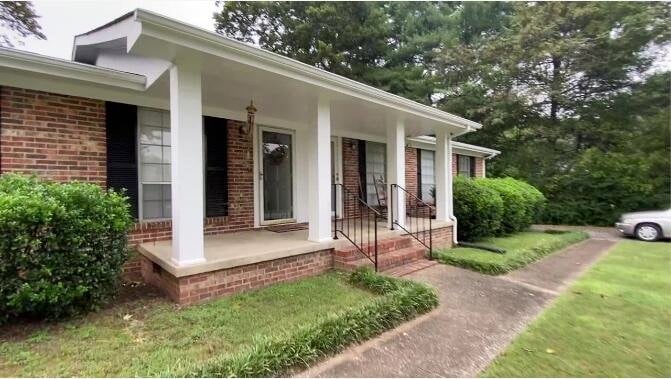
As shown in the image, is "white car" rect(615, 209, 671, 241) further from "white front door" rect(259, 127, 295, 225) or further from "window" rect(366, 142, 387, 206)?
"white front door" rect(259, 127, 295, 225)

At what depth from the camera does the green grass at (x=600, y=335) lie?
2.65 m

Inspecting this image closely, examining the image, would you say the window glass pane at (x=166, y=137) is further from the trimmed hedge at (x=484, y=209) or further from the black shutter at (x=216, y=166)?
the trimmed hedge at (x=484, y=209)

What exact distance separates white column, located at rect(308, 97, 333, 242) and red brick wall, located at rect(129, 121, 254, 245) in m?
1.31

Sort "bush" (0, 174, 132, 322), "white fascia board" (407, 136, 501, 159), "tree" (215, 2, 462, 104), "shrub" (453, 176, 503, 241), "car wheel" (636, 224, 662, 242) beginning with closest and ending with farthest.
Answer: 1. "bush" (0, 174, 132, 322)
2. "shrub" (453, 176, 503, 241)
3. "car wheel" (636, 224, 662, 242)
4. "white fascia board" (407, 136, 501, 159)
5. "tree" (215, 2, 462, 104)

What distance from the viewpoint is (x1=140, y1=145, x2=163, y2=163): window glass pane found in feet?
15.9

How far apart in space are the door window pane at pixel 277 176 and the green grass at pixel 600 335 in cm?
449

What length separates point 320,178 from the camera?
15.9 ft

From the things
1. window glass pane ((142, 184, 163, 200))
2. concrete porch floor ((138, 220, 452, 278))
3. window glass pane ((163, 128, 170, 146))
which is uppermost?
window glass pane ((163, 128, 170, 146))

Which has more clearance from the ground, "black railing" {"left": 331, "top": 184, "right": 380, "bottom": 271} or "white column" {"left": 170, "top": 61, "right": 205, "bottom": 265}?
"white column" {"left": 170, "top": 61, "right": 205, "bottom": 265}

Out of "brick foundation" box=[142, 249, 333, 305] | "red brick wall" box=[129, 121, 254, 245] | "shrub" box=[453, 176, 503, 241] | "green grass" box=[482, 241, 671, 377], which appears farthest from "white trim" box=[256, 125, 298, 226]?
"green grass" box=[482, 241, 671, 377]

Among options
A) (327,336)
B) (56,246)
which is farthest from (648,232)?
(56,246)

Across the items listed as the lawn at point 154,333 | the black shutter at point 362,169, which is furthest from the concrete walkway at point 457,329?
the black shutter at point 362,169

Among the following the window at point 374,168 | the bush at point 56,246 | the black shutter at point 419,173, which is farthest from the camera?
the black shutter at point 419,173

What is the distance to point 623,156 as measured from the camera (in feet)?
38.8
